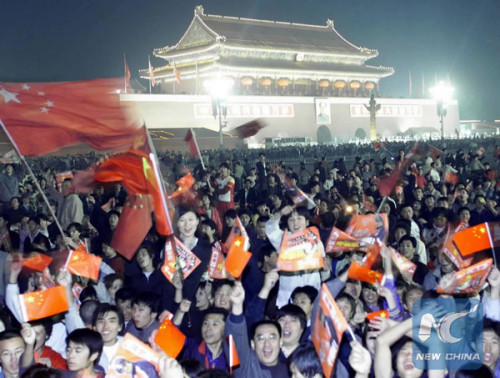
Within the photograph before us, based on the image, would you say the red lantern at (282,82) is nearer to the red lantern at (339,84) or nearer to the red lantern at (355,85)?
the red lantern at (339,84)

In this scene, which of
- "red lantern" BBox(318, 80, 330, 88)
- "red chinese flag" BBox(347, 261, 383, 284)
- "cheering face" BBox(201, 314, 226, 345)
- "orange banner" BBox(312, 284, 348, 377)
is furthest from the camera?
"red lantern" BBox(318, 80, 330, 88)

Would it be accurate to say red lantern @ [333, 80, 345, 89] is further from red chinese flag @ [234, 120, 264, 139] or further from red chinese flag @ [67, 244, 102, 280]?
red chinese flag @ [67, 244, 102, 280]

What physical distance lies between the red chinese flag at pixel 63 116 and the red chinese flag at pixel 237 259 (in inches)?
66.1

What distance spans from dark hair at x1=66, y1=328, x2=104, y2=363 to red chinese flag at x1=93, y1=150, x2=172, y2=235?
1266mm

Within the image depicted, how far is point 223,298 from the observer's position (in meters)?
4.42

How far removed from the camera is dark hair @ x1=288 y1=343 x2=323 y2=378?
3279 millimetres

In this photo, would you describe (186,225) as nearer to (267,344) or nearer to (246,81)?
(267,344)

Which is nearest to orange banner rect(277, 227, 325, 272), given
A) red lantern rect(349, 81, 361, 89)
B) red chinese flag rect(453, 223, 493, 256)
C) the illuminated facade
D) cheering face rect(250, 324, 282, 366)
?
red chinese flag rect(453, 223, 493, 256)

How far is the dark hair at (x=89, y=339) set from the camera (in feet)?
11.7

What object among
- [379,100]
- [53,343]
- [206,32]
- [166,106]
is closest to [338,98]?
[379,100]

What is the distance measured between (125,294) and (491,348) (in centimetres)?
252

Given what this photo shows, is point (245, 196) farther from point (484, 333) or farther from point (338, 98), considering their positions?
point (338, 98)

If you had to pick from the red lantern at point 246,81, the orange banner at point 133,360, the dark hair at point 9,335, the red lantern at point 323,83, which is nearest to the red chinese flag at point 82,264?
the dark hair at point 9,335

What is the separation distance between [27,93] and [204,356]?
10.3ft
